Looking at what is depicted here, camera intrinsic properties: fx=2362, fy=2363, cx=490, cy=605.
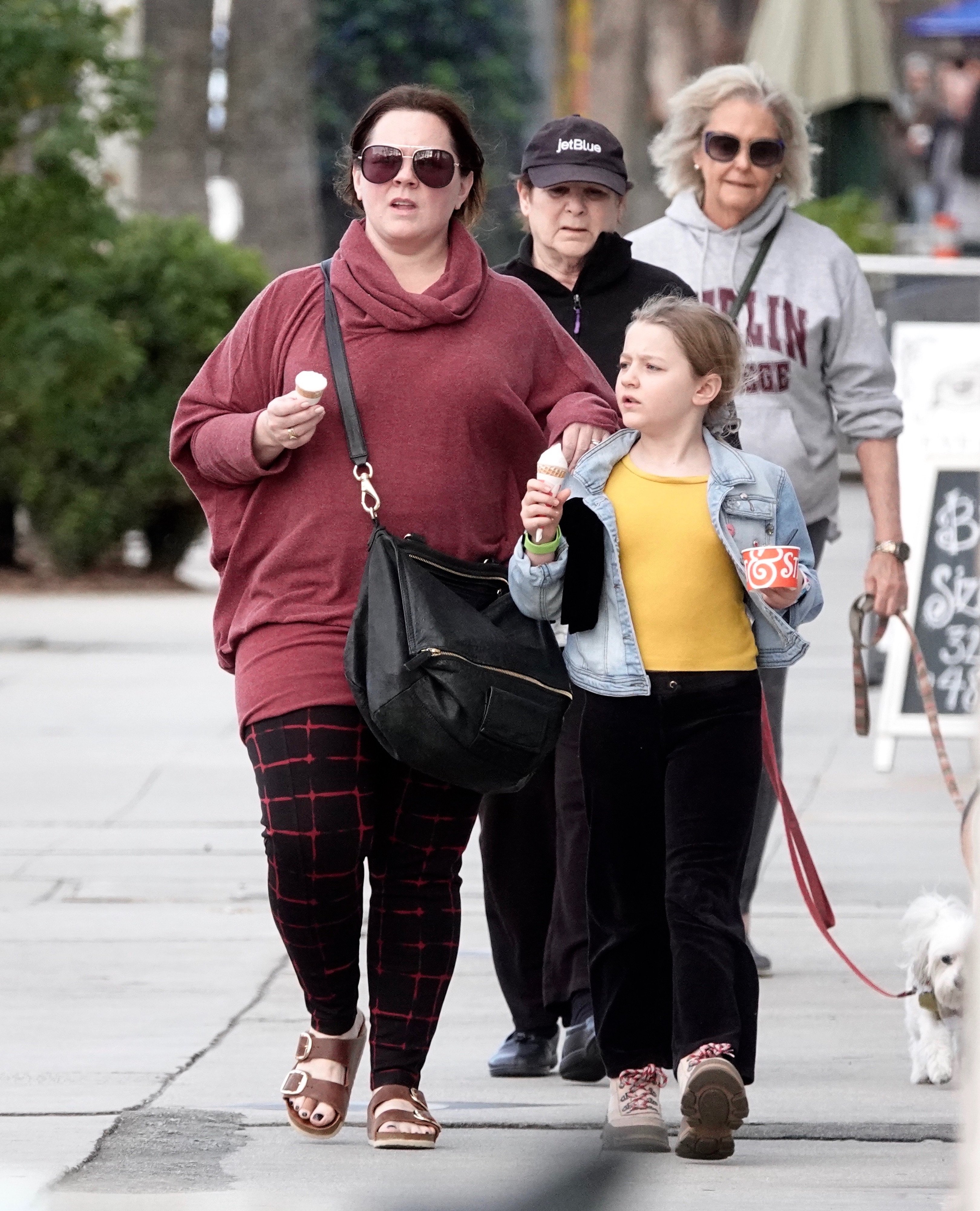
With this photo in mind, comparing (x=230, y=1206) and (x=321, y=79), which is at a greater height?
(x=321, y=79)

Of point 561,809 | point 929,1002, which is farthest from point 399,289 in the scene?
point 929,1002

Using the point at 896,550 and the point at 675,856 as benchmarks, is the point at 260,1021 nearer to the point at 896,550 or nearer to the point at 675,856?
the point at 675,856

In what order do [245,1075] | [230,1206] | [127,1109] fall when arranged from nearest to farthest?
[230,1206]
[127,1109]
[245,1075]

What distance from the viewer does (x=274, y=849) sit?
4.16 meters

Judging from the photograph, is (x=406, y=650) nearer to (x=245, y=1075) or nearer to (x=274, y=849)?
(x=274, y=849)

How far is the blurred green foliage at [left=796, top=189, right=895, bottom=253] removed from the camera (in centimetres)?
2019

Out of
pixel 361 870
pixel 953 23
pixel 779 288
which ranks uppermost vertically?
pixel 953 23

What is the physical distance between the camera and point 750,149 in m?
5.44

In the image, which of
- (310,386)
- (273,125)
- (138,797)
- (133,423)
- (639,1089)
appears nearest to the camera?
(310,386)

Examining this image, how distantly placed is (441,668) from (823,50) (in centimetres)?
1677

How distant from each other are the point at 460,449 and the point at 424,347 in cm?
19

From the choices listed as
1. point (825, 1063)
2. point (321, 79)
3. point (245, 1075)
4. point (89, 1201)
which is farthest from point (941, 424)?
point (321, 79)

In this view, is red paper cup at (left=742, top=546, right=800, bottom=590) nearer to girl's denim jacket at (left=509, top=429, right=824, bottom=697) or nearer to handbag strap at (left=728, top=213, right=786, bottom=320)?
girl's denim jacket at (left=509, top=429, right=824, bottom=697)

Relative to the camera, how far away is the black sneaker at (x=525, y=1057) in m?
4.99
